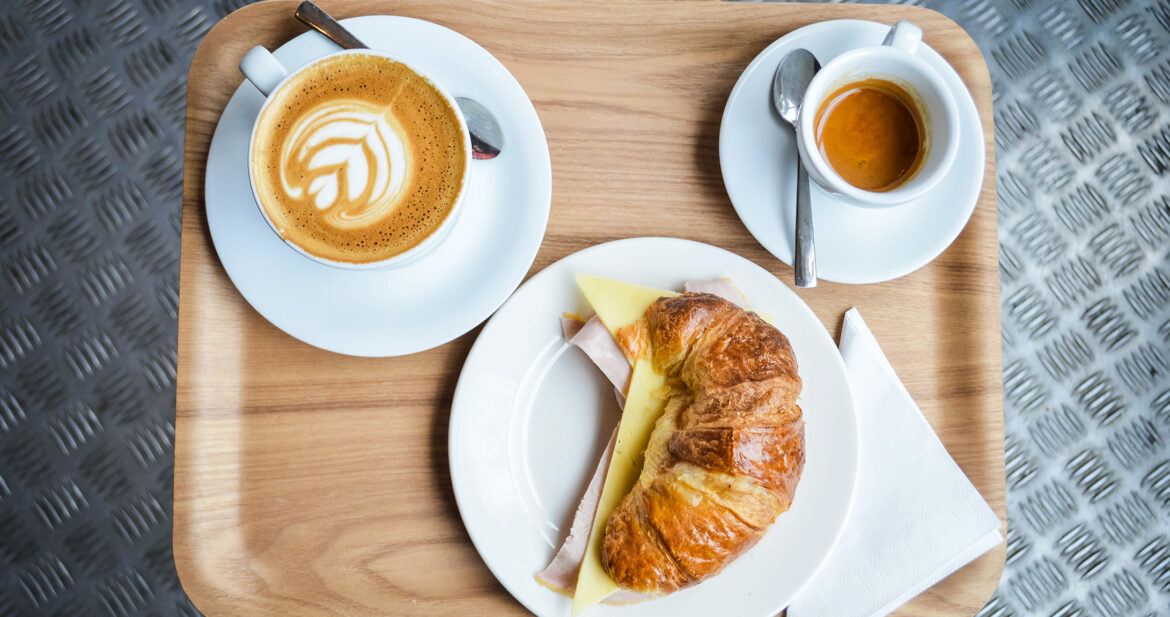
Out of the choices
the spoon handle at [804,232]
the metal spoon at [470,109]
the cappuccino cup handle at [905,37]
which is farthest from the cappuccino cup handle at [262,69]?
the cappuccino cup handle at [905,37]

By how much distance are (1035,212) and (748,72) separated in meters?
0.80

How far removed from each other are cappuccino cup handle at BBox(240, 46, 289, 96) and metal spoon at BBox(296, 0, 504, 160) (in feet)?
0.34

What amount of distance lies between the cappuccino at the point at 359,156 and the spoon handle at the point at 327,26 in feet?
0.25

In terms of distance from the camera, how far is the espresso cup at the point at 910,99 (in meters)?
0.98

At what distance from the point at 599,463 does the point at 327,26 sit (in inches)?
27.7

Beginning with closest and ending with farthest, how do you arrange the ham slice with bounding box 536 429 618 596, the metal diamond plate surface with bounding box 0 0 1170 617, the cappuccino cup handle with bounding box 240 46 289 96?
the cappuccino cup handle with bounding box 240 46 289 96 → the ham slice with bounding box 536 429 618 596 → the metal diamond plate surface with bounding box 0 0 1170 617

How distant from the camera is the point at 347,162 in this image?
3.24 ft

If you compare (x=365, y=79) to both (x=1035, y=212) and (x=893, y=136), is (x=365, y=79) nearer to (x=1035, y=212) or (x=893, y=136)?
(x=893, y=136)

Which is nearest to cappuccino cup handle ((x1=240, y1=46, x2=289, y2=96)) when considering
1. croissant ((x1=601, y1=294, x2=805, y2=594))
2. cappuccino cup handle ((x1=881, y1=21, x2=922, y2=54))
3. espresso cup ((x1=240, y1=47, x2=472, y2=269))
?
espresso cup ((x1=240, y1=47, x2=472, y2=269))

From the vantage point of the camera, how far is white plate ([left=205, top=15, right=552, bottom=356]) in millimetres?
1024

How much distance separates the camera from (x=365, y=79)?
0.98 meters

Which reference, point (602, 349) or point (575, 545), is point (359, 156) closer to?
point (602, 349)

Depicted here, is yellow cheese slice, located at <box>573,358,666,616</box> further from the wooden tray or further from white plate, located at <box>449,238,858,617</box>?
the wooden tray

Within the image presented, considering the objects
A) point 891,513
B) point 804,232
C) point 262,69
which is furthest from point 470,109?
point 891,513
